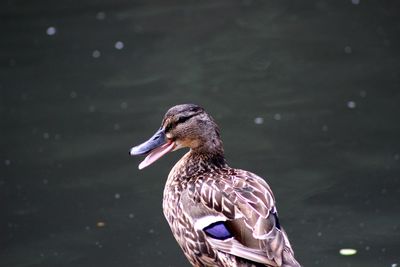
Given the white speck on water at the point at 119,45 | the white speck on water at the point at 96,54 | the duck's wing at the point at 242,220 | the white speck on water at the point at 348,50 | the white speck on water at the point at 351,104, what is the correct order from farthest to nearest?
the white speck on water at the point at 119,45, the white speck on water at the point at 96,54, the white speck on water at the point at 348,50, the white speck on water at the point at 351,104, the duck's wing at the point at 242,220

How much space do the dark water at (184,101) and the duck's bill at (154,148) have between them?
0.89 m

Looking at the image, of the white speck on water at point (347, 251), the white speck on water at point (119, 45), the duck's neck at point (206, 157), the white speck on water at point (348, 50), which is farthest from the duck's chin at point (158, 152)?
the white speck on water at point (119, 45)

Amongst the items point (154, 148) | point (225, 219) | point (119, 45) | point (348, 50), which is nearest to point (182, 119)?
point (154, 148)

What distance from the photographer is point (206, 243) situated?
503 centimetres

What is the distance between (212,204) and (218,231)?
0.64 feet

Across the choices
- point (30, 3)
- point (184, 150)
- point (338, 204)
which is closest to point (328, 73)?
point (184, 150)

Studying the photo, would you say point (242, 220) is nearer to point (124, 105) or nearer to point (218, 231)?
point (218, 231)

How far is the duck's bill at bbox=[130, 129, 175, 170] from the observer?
219 inches

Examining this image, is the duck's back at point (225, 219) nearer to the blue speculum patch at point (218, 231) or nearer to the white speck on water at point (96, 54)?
the blue speculum patch at point (218, 231)

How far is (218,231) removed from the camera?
491cm

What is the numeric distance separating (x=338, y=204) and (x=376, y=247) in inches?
27.0

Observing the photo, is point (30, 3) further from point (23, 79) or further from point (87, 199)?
point (87, 199)

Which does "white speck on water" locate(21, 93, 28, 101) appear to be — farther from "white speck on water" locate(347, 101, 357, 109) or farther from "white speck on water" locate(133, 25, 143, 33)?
"white speck on water" locate(347, 101, 357, 109)

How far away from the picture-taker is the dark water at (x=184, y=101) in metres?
6.54
